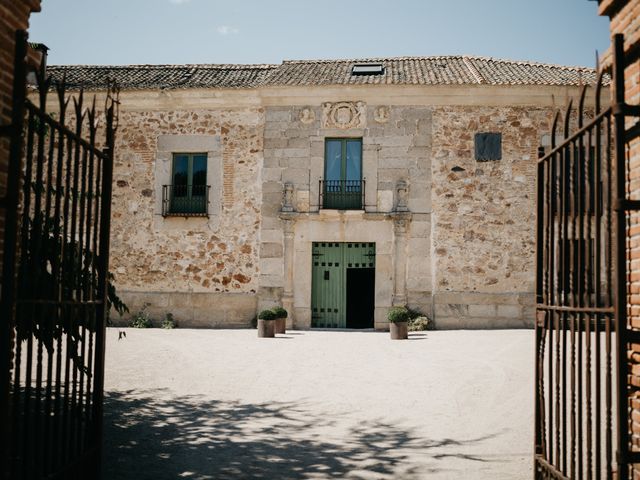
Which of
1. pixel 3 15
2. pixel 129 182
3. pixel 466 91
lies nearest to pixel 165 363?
pixel 3 15

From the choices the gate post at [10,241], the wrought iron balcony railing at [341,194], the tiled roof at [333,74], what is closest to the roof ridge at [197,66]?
the tiled roof at [333,74]

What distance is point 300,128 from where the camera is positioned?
14453 mm

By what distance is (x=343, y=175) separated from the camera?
14.4 m

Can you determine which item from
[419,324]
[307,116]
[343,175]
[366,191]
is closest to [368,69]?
[307,116]

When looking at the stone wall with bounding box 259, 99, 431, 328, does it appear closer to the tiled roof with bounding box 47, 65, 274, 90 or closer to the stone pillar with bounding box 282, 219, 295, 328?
the stone pillar with bounding box 282, 219, 295, 328

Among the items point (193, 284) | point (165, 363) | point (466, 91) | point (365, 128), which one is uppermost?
point (466, 91)

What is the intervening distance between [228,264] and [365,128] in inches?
200

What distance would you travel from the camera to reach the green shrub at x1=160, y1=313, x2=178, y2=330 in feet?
46.0

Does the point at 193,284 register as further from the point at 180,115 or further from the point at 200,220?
the point at 180,115

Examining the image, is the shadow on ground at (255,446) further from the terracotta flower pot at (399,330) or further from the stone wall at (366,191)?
the stone wall at (366,191)

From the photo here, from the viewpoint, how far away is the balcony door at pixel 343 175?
14328mm

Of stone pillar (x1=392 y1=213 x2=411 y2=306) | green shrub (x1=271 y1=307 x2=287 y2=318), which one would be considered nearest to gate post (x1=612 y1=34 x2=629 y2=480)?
green shrub (x1=271 y1=307 x2=287 y2=318)

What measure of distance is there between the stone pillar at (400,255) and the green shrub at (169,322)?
18.8 ft

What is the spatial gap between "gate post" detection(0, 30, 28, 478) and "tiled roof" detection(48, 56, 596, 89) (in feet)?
40.0
